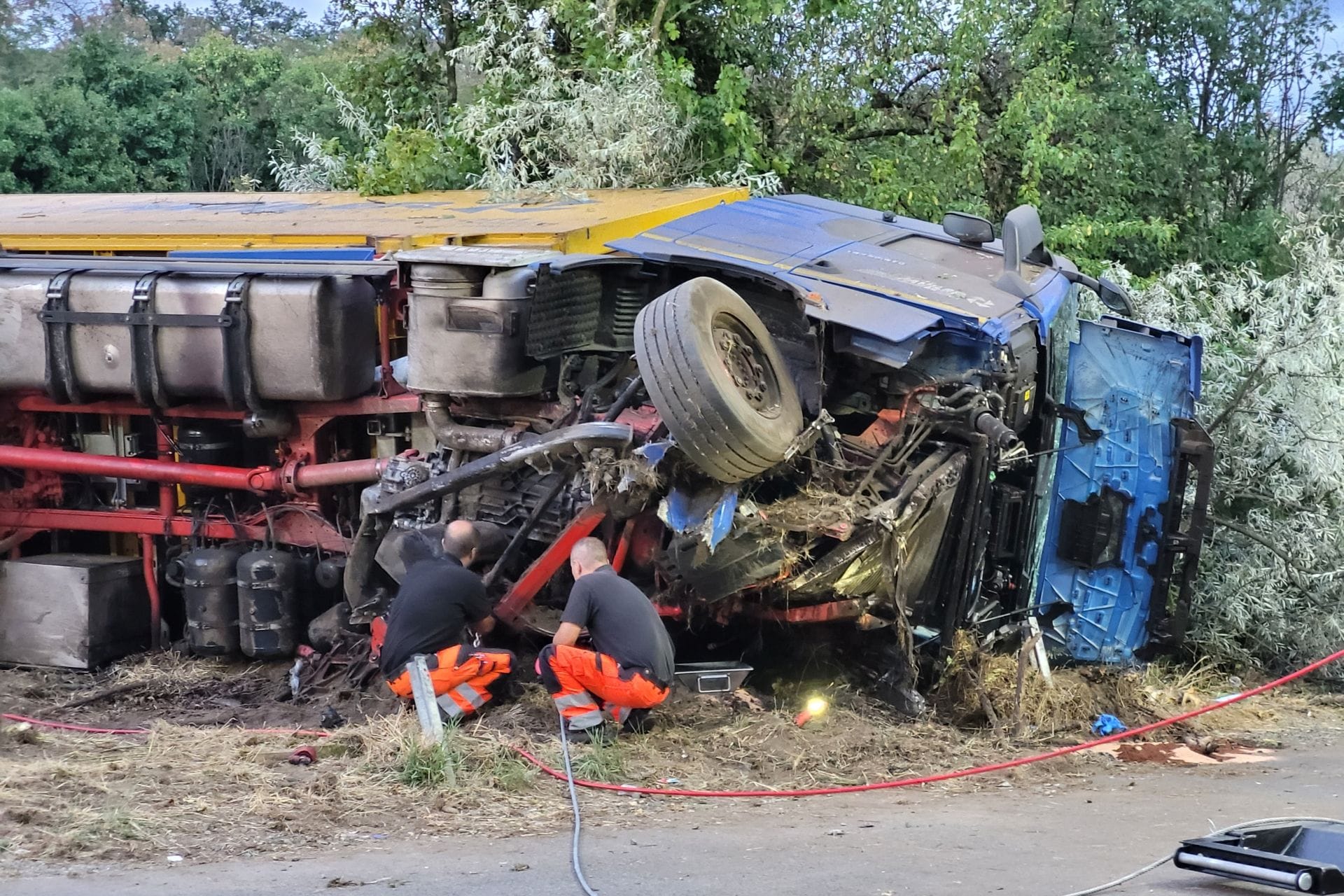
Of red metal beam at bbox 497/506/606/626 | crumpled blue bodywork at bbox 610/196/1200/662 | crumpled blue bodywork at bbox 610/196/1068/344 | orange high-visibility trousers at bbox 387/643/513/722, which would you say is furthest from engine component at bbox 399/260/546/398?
orange high-visibility trousers at bbox 387/643/513/722

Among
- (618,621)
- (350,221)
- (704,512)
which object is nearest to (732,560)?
(704,512)

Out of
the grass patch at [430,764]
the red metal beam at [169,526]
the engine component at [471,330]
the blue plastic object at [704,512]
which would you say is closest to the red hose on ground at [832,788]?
the grass patch at [430,764]

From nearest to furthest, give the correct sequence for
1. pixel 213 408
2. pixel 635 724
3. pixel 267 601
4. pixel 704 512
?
1. pixel 704 512
2. pixel 635 724
3. pixel 267 601
4. pixel 213 408

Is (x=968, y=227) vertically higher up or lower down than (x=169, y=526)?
higher up

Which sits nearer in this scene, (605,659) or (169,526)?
(605,659)

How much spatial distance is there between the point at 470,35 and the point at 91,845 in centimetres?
918

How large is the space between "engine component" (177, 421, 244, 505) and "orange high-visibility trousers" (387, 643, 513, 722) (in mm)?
2181

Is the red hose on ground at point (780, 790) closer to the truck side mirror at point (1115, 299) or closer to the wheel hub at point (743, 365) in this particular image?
the wheel hub at point (743, 365)

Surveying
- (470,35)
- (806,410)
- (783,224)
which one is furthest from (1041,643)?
(470,35)

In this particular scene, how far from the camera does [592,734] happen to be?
5863 mm

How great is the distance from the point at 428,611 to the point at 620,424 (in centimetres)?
114

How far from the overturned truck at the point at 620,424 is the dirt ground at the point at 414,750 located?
32 cm

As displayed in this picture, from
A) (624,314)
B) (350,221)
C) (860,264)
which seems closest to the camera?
(624,314)

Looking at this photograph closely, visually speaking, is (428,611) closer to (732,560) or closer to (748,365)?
(732,560)
